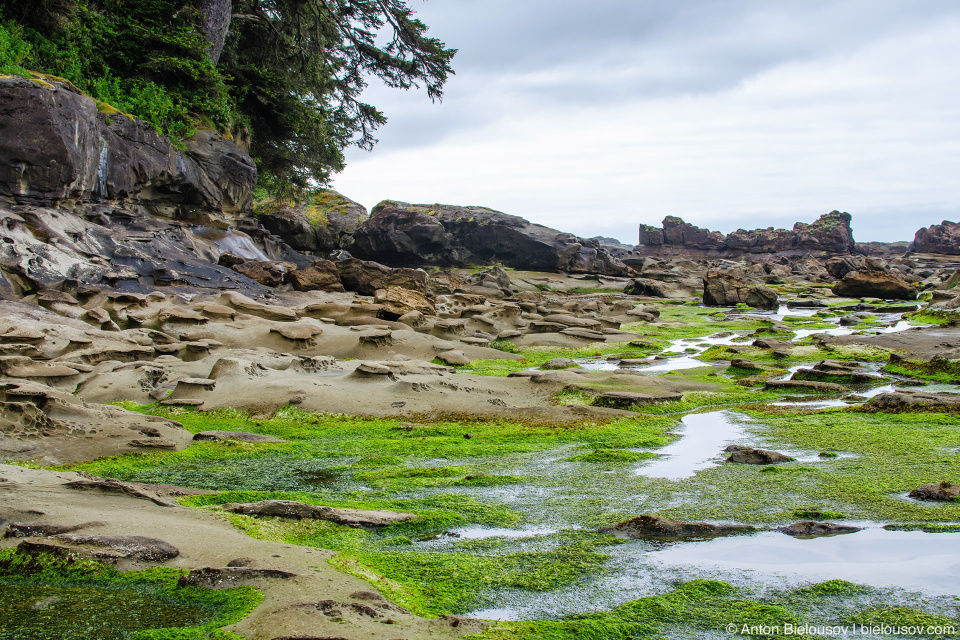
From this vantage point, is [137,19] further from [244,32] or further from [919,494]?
[919,494]

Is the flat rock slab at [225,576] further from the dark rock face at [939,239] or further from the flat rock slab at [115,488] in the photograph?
the dark rock face at [939,239]

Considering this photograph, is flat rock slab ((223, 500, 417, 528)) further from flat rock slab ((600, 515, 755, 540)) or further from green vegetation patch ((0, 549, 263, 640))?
flat rock slab ((600, 515, 755, 540))

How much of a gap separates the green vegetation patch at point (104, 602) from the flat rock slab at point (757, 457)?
4.75 meters

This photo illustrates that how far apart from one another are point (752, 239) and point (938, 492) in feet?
268

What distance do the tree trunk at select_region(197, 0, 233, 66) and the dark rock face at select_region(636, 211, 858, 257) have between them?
67.6 m

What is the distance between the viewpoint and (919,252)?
7681cm

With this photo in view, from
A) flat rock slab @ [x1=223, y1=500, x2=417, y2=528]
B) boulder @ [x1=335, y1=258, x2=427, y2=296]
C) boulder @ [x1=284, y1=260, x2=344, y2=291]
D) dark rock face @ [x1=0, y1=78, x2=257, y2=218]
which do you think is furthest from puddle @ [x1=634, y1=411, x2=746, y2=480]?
boulder @ [x1=284, y1=260, x2=344, y2=291]

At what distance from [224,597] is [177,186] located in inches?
859

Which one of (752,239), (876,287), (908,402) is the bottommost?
(908,402)

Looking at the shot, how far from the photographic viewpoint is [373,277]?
24250mm

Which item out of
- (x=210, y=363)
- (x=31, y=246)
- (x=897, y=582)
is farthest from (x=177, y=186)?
(x=897, y=582)

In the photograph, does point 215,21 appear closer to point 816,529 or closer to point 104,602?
point 104,602

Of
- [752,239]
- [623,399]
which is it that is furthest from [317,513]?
[752,239]

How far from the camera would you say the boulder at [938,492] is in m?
4.75
